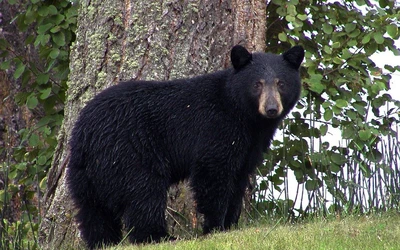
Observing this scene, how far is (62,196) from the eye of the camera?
7.50 meters

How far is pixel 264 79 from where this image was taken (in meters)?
6.73

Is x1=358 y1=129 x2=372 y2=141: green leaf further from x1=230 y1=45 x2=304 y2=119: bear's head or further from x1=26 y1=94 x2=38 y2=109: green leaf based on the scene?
x1=26 y1=94 x2=38 y2=109: green leaf

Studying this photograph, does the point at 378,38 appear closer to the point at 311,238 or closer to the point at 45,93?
the point at 311,238

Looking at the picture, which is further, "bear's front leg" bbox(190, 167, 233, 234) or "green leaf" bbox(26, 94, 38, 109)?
"green leaf" bbox(26, 94, 38, 109)

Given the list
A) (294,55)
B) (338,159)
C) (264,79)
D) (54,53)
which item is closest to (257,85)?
(264,79)

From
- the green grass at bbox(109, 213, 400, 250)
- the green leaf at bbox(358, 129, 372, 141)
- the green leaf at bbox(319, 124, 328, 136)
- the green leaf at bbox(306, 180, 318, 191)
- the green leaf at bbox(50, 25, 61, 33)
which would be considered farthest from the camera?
the green leaf at bbox(50, 25, 61, 33)

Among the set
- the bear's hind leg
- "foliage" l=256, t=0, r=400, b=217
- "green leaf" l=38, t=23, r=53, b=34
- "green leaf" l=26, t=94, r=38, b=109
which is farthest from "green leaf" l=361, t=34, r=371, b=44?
"green leaf" l=26, t=94, r=38, b=109

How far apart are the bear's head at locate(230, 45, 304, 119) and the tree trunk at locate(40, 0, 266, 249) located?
0.64 m

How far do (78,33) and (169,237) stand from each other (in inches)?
89.4

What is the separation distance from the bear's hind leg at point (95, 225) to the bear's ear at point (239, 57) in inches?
62.6

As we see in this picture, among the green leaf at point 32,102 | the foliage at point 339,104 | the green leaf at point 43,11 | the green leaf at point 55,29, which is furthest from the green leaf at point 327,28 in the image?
the green leaf at point 32,102

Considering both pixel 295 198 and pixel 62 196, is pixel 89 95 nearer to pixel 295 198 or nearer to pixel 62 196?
pixel 62 196

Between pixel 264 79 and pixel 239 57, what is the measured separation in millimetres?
294

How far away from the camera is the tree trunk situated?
735 centimetres
